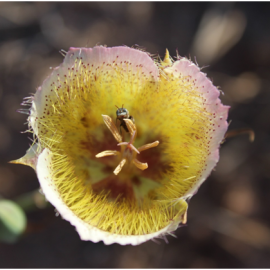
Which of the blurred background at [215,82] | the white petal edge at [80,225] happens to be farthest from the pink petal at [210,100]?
the blurred background at [215,82]

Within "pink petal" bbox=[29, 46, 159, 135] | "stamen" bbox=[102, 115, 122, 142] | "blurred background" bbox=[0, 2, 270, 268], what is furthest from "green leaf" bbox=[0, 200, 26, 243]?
"blurred background" bbox=[0, 2, 270, 268]

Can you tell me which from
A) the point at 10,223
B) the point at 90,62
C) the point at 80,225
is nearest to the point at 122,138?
the point at 90,62

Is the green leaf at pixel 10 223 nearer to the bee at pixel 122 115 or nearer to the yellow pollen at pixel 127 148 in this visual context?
the yellow pollen at pixel 127 148

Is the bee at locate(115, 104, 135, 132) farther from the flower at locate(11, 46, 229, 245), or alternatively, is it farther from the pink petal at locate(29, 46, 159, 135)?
the pink petal at locate(29, 46, 159, 135)

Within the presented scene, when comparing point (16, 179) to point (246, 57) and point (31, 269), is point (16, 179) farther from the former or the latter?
point (246, 57)

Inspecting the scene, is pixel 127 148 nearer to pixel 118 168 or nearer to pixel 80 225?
pixel 118 168

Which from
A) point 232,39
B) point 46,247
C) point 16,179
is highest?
point 232,39

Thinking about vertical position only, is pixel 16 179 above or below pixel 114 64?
below

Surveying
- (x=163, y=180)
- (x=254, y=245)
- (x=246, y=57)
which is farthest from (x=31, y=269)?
(x=246, y=57)
